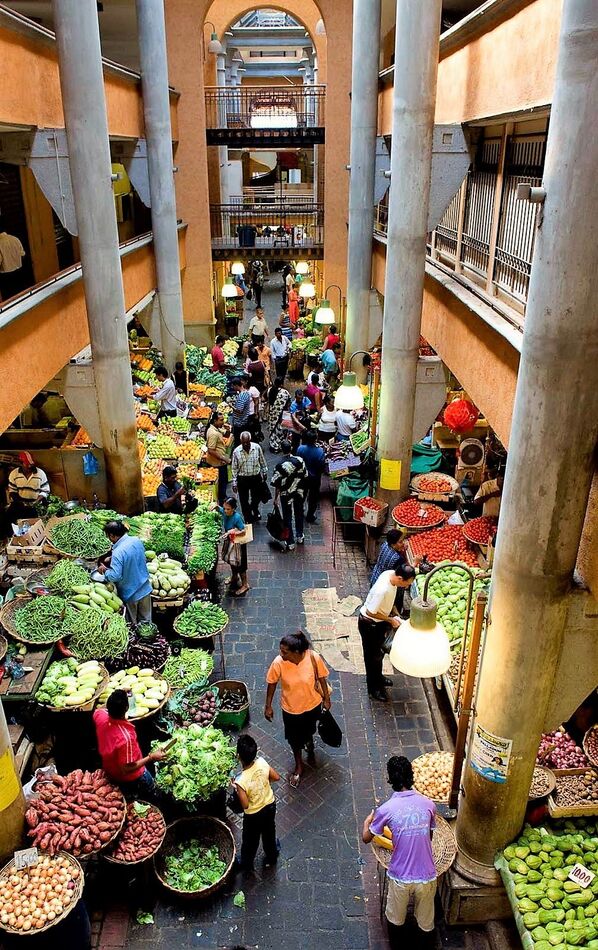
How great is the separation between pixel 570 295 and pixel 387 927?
17.0ft

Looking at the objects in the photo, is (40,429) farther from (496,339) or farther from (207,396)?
(496,339)

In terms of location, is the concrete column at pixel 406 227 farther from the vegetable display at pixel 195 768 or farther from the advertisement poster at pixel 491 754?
the advertisement poster at pixel 491 754

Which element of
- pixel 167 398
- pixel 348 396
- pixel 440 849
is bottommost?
pixel 440 849

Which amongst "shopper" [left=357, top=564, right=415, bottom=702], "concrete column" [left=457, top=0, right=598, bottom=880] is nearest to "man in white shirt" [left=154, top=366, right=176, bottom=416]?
"shopper" [left=357, top=564, right=415, bottom=702]

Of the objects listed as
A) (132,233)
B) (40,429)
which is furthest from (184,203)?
(40,429)

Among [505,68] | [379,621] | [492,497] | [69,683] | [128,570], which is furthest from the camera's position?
[492,497]

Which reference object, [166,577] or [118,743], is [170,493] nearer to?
[166,577]

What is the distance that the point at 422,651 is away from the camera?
4961 millimetres

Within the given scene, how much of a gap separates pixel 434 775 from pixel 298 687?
5.13 feet

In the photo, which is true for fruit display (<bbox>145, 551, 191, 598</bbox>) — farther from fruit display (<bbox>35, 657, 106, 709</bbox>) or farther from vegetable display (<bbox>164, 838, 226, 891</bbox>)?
vegetable display (<bbox>164, 838, 226, 891</bbox>)

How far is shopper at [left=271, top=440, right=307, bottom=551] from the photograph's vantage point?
11.4 m

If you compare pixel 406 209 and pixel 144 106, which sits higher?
pixel 144 106

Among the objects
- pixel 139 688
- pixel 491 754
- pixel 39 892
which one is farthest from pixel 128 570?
pixel 491 754

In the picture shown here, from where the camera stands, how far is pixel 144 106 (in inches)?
582
